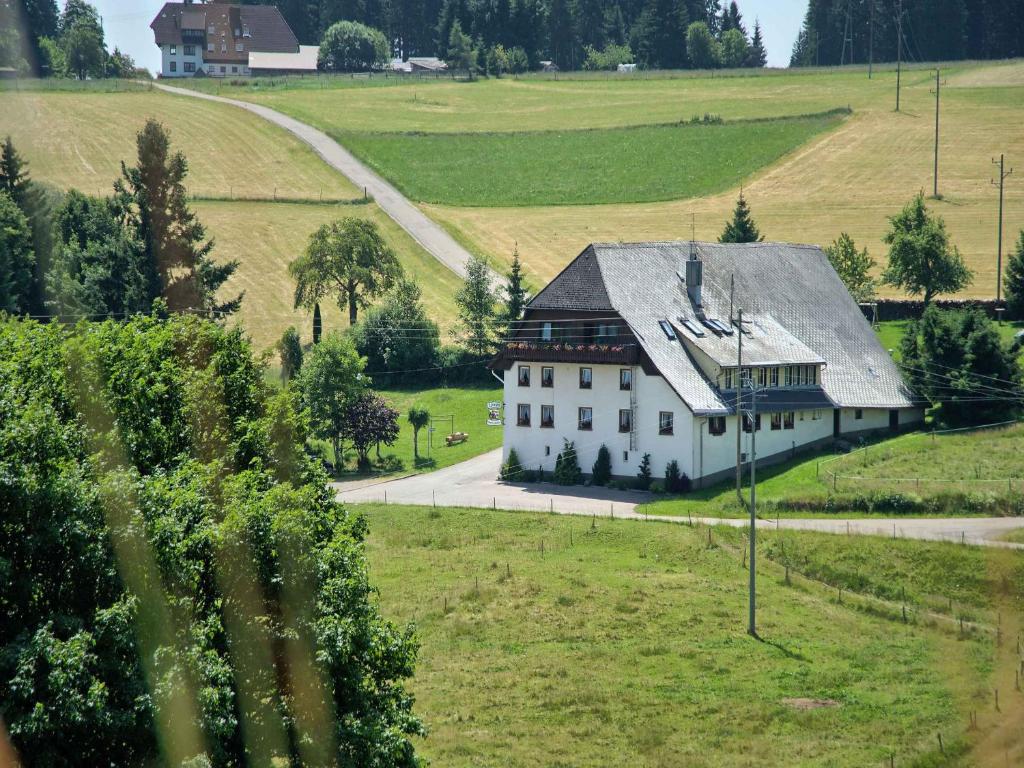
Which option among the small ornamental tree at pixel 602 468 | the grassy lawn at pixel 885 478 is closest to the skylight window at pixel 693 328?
the small ornamental tree at pixel 602 468

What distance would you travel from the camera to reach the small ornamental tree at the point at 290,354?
3103 inches

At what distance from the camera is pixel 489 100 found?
16850 centimetres

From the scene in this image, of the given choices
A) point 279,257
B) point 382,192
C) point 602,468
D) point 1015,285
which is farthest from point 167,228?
point 1015,285

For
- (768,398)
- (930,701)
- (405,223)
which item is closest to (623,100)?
(405,223)

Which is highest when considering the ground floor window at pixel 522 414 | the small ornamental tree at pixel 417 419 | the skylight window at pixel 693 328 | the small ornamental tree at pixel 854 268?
the small ornamental tree at pixel 854 268

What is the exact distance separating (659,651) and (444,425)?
35.7m

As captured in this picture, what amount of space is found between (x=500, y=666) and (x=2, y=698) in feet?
60.9

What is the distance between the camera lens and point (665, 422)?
6341cm

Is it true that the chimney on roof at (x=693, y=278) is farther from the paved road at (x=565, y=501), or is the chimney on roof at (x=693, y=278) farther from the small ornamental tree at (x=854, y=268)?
the small ornamental tree at (x=854, y=268)

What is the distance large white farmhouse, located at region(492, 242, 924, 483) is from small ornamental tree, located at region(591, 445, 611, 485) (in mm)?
404

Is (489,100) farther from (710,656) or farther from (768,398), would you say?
(710,656)

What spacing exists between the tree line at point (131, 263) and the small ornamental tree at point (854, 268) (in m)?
36.0

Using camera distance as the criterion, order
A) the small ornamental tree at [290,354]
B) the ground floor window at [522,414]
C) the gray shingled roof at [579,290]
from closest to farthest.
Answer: the gray shingled roof at [579,290], the ground floor window at [522,414], the small ornamental tree at [290,354]

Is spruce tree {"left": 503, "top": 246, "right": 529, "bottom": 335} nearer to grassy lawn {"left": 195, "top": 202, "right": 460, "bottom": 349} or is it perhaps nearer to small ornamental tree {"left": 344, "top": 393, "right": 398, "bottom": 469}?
grassy lawn {"left": 195, "top": 202, "right": 460, "bottom": 349}
